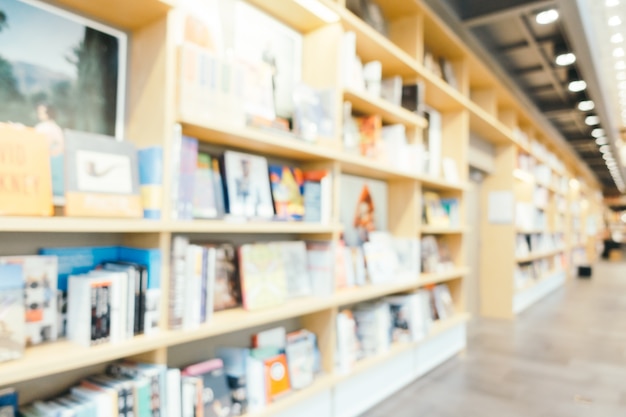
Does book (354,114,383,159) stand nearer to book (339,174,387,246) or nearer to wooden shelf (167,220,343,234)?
book (339,174,387,246)

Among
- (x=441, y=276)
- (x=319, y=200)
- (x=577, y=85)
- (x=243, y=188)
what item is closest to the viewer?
(x=243, y=188)

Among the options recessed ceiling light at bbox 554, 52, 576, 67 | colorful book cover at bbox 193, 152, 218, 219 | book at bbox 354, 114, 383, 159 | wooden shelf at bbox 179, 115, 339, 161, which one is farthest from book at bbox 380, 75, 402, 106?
recessed ceiling light at bbox 554, 52, 576, 67

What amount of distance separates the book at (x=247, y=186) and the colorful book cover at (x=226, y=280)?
8.1 inches

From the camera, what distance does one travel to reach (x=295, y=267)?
7.22 ft

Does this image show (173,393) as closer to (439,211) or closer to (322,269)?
(322,269)

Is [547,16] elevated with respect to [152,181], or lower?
elevated

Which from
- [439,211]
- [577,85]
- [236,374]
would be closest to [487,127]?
[439,211]

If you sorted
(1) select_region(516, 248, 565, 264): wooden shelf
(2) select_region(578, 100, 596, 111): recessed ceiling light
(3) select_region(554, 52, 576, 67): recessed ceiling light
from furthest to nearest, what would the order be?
(2) select_region(578, 100, 596, 111): recessed ceiling light
(1) select_region(516, 248, 565, 264): wooden shelf
(3) select_region(554, 52, 576, 67): recessed ceiling light

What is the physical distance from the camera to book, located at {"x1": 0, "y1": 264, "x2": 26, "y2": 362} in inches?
45.4

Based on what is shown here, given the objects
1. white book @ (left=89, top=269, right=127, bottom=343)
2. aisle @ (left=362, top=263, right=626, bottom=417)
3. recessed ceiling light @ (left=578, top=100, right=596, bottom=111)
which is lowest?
aisle @ (left=362, top=263, right=626, bottom=417)

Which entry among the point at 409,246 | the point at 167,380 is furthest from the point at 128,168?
the point at 409,246

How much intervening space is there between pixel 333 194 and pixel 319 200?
9 centimetres

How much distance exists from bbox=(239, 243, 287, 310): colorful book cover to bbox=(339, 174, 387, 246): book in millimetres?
919

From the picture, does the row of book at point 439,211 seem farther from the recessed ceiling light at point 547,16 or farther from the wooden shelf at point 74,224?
the wooden shelf at point 74,224
